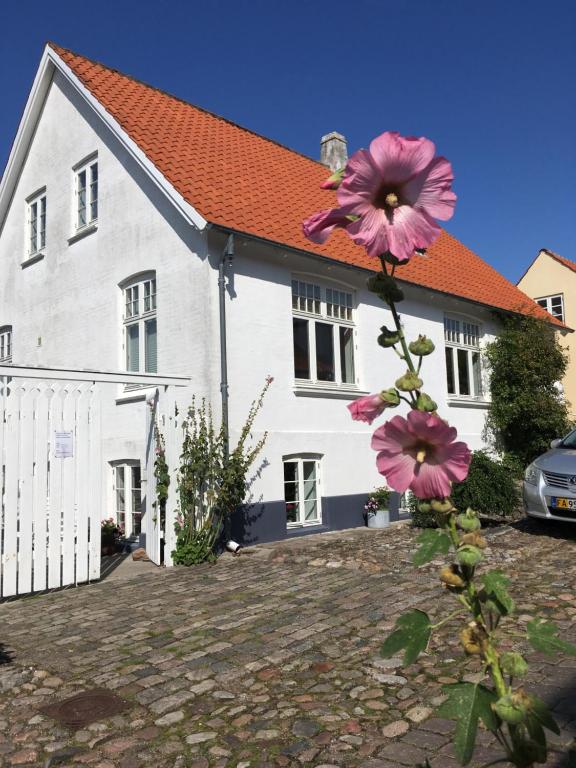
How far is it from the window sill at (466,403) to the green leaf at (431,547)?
13.2 m

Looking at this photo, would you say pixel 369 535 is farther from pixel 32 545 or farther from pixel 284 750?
pixel 284 750

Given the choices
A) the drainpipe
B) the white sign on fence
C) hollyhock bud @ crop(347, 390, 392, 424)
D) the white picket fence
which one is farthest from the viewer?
the drainpipe

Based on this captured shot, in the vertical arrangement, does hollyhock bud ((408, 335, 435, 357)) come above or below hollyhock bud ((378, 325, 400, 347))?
below

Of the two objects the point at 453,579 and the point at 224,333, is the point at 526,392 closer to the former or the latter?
the point at 224,333

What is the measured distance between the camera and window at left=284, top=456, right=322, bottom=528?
424 inches

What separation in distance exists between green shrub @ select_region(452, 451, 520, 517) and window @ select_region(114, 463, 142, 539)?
501 centimetres

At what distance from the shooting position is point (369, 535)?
34.0 feet

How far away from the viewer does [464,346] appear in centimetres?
1502

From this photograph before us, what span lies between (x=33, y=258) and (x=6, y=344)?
2.27 metres

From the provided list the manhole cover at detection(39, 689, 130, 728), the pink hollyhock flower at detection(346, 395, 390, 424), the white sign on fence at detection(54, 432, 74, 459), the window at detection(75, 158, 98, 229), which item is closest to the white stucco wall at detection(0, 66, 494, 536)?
Answer: the window at detection(75, 158, 98, 229)

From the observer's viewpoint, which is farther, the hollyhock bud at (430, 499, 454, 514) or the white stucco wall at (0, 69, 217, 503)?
the white stucco wall at (0, 69, 217, 503)

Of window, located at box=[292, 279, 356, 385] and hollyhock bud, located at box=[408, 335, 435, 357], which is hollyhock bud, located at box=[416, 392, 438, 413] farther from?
window, located at box=[292, 279, 356, 385]

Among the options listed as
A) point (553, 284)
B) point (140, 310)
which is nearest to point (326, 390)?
point (140, 310)

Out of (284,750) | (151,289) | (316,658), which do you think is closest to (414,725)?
(284,750)
